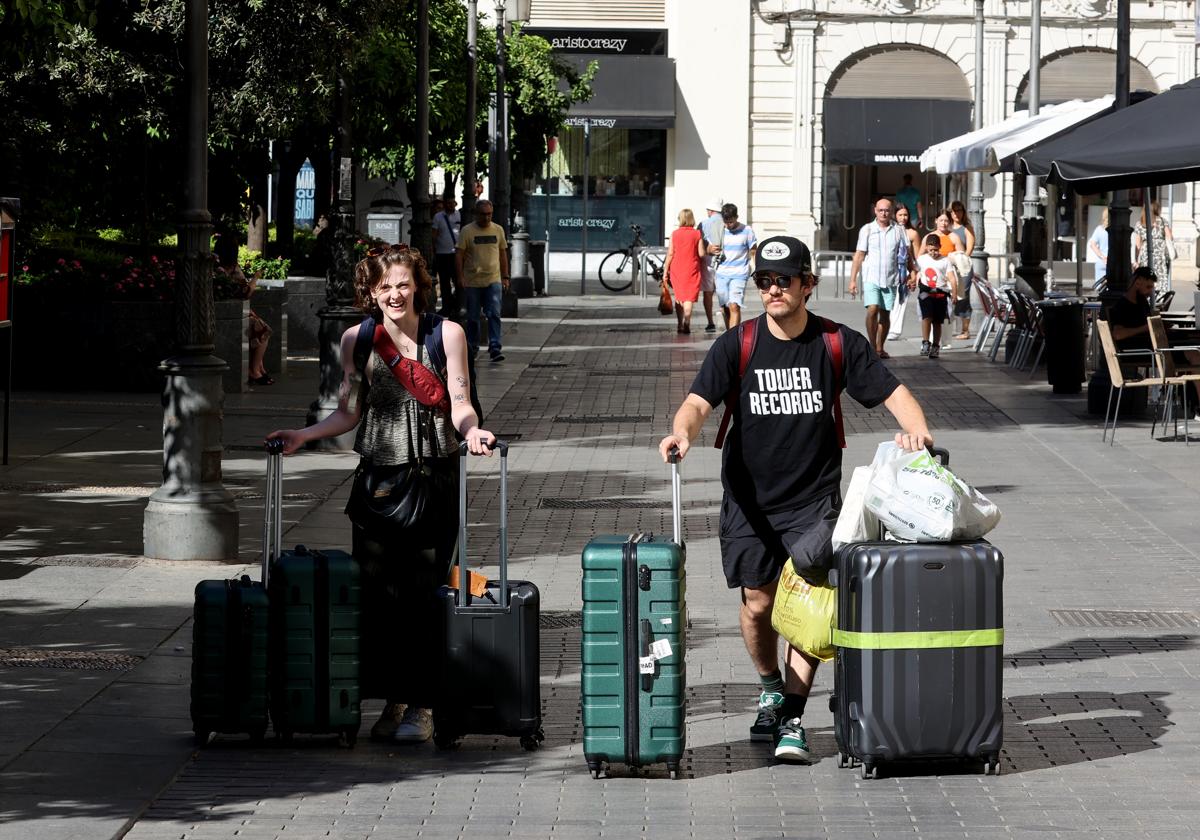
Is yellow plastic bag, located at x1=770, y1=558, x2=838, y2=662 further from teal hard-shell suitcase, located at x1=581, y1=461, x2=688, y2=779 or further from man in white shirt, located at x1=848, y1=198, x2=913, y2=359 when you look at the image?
man in white shirt, located at x1=848, y1=198, x2=913, y2=359

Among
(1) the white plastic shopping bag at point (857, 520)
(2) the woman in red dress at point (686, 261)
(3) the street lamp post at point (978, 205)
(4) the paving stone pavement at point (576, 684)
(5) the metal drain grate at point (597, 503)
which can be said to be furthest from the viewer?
(3) the street lamp post at point (978, 205)

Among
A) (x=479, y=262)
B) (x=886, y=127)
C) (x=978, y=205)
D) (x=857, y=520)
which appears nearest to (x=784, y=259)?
(x=857, y=520)

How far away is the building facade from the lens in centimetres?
4709

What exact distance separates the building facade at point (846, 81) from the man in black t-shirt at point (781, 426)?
134ft

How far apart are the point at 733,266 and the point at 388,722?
1810 cm

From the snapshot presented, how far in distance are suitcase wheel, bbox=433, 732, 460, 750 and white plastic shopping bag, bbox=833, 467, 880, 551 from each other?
1.29 metres

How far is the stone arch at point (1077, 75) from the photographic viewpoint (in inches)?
1863

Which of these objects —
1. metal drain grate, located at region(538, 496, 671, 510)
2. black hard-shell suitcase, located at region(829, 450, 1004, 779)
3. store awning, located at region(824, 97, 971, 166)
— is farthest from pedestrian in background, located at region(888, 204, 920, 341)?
store awning, located at region(824, 97, 971, 166)

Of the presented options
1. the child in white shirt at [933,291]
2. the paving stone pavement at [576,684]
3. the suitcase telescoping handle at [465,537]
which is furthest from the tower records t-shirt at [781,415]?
the child in white shirt at [933,291]

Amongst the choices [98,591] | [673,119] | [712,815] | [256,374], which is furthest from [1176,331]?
[673,119]

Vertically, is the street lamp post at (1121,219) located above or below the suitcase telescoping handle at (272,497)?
above

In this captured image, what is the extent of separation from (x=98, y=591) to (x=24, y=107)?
37.5 feet

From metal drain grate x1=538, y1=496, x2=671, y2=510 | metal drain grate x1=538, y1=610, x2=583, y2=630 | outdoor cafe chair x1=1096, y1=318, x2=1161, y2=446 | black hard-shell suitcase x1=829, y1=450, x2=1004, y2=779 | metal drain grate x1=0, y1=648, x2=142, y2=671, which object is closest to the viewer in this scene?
black hard-shell suitcase x1=829, y1=450, x2=1004, y2=779

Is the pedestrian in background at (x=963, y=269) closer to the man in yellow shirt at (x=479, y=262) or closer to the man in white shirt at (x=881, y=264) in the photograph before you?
the man in white shirt at (x=881, y=264)
